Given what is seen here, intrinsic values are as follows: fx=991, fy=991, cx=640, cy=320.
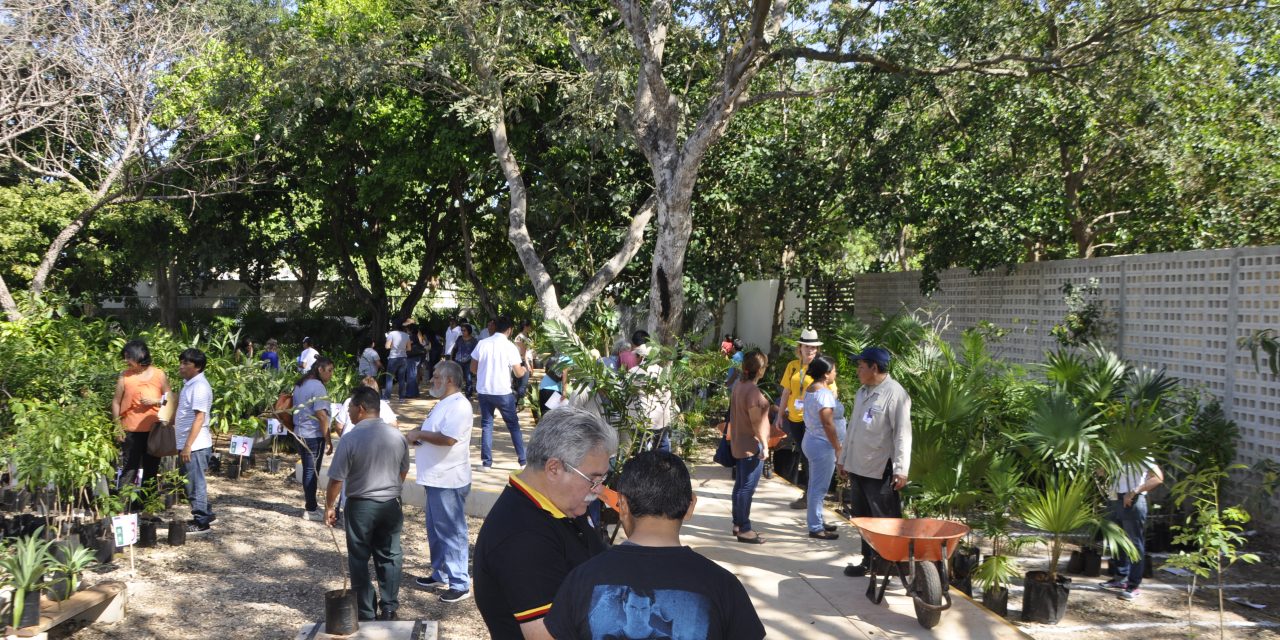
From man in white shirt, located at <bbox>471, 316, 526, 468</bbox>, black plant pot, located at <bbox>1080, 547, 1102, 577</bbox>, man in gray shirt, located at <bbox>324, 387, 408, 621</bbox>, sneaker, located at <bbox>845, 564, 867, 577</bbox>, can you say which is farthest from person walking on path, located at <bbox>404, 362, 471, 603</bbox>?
black plant pot, located at <bbox>1080, 547, 1102, 577</bbox>

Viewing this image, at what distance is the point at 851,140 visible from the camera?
15.9m

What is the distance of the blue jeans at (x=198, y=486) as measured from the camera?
827 cm

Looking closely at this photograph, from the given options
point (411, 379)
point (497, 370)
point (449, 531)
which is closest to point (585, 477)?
point (449, 531)

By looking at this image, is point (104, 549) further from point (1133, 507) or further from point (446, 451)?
point (1133, 507)

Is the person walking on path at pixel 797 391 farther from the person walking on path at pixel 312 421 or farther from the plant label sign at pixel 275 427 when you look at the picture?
the plant label sign at pixel 275 427

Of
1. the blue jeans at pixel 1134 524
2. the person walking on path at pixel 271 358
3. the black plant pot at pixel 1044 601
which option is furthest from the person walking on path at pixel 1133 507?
the person walking on path at pixel 271 358

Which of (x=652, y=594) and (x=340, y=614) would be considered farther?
(x=340, y=614)

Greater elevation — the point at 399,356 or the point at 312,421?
the point at 399,356

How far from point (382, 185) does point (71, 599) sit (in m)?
14.5

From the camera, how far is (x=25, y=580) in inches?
211

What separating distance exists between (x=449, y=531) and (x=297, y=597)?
1.30m

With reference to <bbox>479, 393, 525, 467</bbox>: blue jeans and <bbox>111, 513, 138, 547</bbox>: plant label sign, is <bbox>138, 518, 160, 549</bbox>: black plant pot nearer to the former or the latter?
<bbox>111, 513, 138, 547</bbox>: plant label sign

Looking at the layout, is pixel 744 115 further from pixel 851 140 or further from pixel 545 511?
pixel 545 511

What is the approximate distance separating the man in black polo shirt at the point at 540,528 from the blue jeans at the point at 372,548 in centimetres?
274
